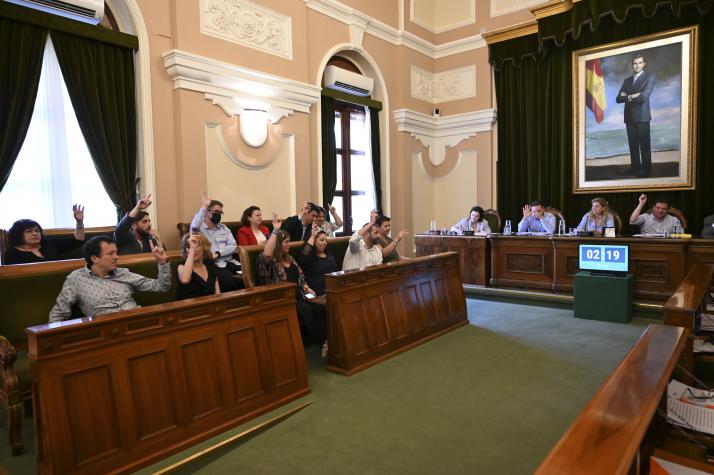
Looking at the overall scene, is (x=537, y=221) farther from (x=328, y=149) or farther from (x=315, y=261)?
(x=315, y=261)

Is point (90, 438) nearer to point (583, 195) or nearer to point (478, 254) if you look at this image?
point (478, 254)

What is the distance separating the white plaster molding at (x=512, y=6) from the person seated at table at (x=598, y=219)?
3933 mm

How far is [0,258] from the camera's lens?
3.90 meters

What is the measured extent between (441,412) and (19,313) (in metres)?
2.71

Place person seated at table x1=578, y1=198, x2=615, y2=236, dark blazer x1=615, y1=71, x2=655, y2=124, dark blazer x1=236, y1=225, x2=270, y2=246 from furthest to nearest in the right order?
dark blazer x1=615, y1=71, x2=655, y2=124, person seated at table x1=578, y1=198, x2=615, y2=236, dark blazer x1=236, y1=225, x2=270, y2=246

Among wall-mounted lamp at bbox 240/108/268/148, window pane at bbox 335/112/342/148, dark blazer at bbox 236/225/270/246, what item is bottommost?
dark blazer at bbox 236/225/270/246

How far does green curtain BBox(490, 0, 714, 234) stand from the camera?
263 inches

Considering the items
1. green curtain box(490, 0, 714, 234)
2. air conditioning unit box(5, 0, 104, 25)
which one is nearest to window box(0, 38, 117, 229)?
air conditioning unit box(5, 0, 104, 25)

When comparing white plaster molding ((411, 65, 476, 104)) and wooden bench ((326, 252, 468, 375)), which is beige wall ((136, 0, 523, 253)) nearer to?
white plaster molding ((411, 65, 476, 104))

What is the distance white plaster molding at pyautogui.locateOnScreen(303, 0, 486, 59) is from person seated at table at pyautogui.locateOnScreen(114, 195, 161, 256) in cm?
402

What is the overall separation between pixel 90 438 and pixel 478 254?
5410mm

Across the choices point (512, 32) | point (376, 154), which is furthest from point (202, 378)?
point (512, 32)

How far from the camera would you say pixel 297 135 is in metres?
6.43

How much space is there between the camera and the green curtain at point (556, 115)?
669 centimetres
